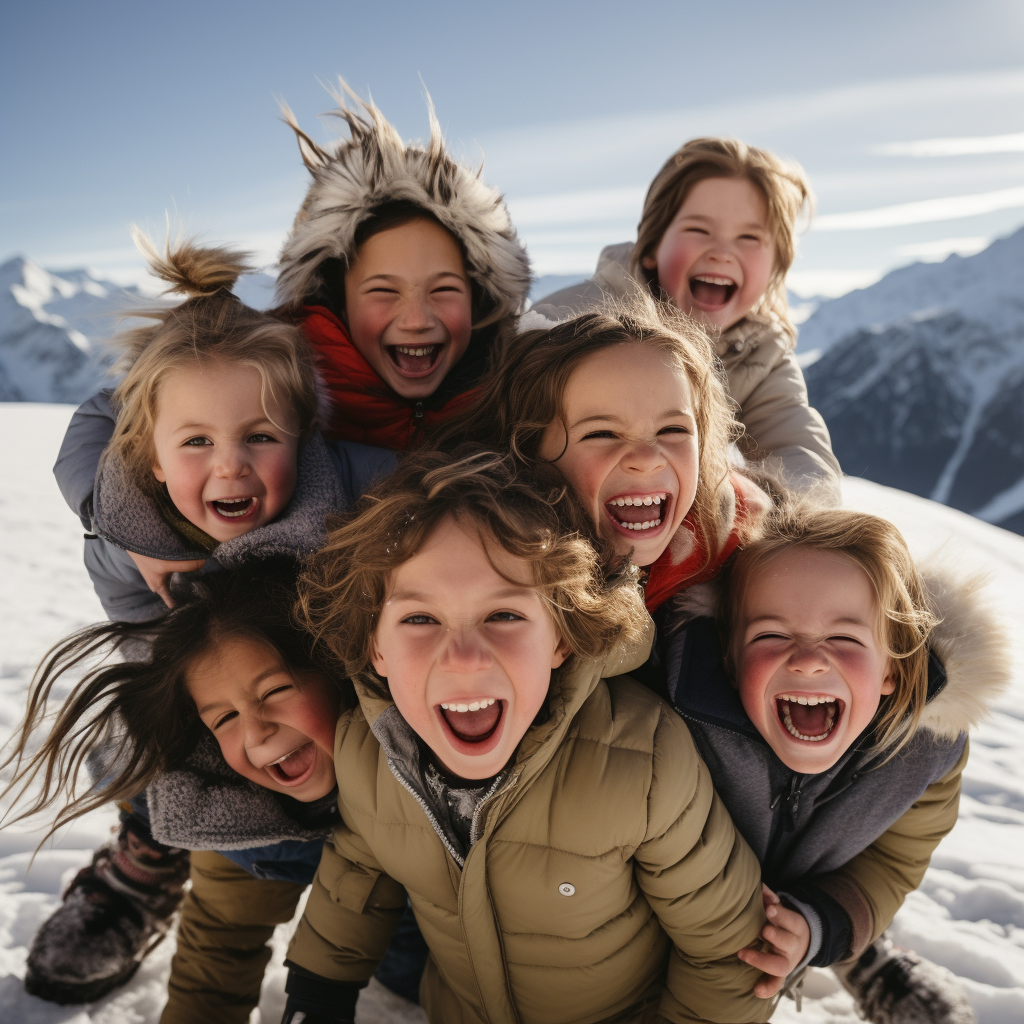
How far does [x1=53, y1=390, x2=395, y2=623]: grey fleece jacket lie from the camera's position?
174 centimetres

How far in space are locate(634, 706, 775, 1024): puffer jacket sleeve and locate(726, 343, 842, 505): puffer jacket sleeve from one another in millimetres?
1215

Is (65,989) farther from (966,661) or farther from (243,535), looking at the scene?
(966,661)

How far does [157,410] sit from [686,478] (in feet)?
4.27

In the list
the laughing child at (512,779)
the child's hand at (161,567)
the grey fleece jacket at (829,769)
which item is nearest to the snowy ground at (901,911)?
the grey fleece jacket at (829,769)

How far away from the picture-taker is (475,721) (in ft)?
4.33

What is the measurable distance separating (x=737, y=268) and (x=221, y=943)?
2461mm

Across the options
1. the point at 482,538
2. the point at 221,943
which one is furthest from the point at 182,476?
the point at 221,943

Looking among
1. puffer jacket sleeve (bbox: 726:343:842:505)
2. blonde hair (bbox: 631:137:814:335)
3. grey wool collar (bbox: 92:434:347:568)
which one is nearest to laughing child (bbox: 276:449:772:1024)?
grey wool collar (bbox: 92:434:347:568)

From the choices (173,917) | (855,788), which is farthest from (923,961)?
(173,917)

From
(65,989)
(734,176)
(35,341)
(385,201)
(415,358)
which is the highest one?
(734,176)

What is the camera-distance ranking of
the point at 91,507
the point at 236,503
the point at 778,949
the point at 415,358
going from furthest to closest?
1. the point at 415,358
2. the point at 91,507
3. the point at 236,503
4. the point at 778,949

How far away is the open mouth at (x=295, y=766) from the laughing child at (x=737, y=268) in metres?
1.56

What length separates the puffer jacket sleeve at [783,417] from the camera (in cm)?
242

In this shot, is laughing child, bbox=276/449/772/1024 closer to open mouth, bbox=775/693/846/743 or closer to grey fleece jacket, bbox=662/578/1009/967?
grey fleece jacket, bbox=662/578/1009/967
